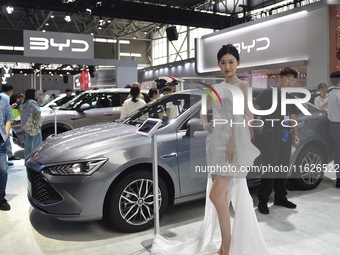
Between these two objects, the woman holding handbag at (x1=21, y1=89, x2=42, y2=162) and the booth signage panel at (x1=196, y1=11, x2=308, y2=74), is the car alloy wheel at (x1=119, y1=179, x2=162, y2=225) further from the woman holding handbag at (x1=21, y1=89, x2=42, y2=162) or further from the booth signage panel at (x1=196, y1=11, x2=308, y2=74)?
the booth signage panel at (x1=196, y1=11, x2=308, y2=74)

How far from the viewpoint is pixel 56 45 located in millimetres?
10367

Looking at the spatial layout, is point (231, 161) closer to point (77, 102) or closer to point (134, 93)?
point (134, 93)

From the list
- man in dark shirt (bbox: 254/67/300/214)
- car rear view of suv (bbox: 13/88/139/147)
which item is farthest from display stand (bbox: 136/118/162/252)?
car rear view of suv (bbox: 13/88/139/147)

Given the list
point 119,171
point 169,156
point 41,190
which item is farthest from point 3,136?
point 169,156

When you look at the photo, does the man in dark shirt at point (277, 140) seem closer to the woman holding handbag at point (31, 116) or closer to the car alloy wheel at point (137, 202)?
the car alloy wheel at point (137, 202)

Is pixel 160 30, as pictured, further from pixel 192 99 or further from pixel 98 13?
pixel 192 99

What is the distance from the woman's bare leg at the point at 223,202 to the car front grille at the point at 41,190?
1.44 metres

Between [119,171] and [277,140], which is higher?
[277,140]

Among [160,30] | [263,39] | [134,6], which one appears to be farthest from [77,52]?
[160,30]

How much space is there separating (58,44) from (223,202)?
9147mm

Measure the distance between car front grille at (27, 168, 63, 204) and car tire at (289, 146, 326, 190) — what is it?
2.87 metres

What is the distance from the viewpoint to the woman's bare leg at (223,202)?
2.61 m

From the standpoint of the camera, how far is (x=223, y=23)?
17.6 m

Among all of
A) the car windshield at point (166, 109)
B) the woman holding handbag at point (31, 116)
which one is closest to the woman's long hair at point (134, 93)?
the car windshield at point (166, 109)
